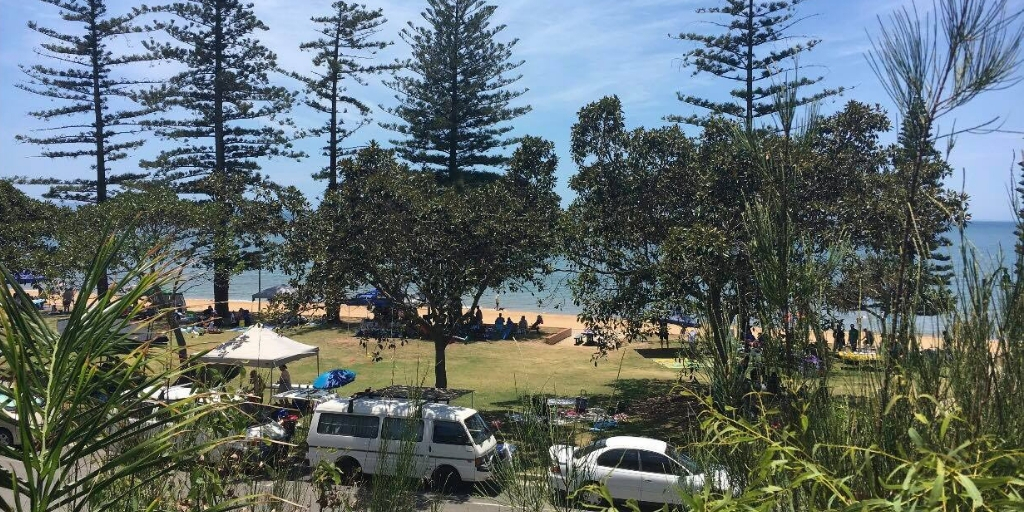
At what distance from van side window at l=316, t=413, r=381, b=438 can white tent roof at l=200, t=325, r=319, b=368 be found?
7.33ft

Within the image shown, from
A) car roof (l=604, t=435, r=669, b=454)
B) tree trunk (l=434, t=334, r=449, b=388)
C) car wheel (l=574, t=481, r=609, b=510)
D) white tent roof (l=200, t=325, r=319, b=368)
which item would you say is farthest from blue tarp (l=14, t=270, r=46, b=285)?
car wheel (l=574, t=481, r=609, b=510)

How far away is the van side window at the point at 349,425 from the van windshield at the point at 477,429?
1260mm

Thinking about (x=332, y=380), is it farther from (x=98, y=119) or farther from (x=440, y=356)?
(x=98, y=119)

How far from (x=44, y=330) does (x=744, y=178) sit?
423 inches

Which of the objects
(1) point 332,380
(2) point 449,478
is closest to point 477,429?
(2) point 449,478

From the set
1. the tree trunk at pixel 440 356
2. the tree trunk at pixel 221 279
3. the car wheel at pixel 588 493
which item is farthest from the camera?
the tree trunk at pixel 221 279

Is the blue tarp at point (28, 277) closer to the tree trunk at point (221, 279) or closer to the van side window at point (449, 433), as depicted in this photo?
the tree trunk at point (221, 279)

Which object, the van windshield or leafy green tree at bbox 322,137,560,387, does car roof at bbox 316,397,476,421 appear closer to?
the van windshield

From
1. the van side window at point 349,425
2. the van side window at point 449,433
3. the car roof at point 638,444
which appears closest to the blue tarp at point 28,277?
the van side window at point 349,425

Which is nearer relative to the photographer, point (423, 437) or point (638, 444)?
point (638, 444)

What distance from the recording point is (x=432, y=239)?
1170 cm

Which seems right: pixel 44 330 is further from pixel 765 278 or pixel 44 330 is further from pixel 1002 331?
pixel 1002 331

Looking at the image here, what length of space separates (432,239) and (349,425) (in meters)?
3.72

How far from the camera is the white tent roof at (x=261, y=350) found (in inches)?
445
